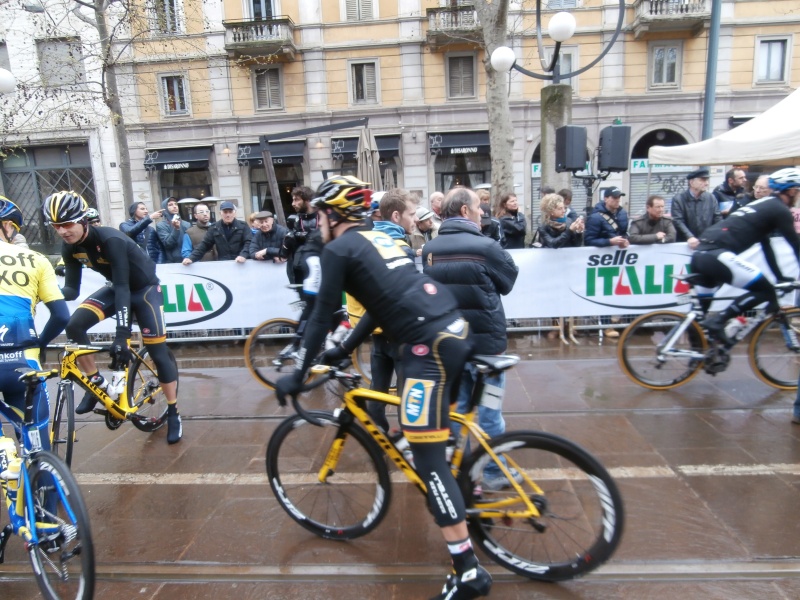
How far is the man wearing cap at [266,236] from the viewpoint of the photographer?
7875mm

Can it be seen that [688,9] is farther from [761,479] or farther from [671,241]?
[761,479]

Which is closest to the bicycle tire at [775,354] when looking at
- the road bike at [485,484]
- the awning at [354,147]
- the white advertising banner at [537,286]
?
the white advertising banner at [537,286]

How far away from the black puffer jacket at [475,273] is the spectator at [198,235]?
564 centimetres

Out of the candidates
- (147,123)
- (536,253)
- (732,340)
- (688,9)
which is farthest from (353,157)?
(732,340)

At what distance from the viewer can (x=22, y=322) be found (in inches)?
124

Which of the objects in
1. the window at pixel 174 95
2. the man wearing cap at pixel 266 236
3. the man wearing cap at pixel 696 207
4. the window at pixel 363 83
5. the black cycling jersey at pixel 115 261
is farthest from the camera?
the window at pixel 174 95

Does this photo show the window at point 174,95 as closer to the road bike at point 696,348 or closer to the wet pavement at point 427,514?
the wet pavement at point 427,514

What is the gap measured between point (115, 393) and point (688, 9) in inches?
945

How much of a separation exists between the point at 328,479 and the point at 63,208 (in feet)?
8.70

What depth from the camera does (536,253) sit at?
7.51 meters

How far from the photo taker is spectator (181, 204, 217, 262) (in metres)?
8.45

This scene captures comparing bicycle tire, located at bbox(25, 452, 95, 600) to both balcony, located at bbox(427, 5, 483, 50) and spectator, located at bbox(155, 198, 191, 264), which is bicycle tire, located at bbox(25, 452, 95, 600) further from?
balcony, located at bbox(427, 5, 483, 50)

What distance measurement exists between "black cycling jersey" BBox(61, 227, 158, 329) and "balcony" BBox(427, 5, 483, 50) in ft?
64.5

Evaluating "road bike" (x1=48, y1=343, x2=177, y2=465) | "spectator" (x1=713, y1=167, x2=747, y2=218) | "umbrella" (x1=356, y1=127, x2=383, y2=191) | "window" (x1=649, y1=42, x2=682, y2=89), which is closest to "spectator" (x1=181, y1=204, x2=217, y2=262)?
"umbrella" (x1=356, y1=127, x2=383, y2=191)
